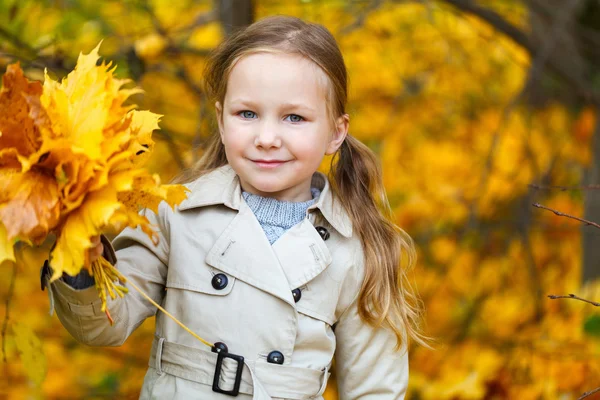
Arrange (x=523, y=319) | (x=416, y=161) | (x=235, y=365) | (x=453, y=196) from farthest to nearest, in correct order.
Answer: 1. (x=416, y=161)
2. (x=453, y=196)
3. (x=523, y=319)
4. (x=235, y=365)

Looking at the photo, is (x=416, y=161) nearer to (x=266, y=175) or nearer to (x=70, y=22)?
(x=70, y=22)

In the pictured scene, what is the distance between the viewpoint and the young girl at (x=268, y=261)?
6.37 feet

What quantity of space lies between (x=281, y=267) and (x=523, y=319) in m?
2.64

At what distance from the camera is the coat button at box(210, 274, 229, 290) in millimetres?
1943

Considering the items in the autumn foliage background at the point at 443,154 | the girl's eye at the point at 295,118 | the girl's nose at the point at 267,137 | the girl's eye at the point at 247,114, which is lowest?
the autumn foliage background at the point at 443,154

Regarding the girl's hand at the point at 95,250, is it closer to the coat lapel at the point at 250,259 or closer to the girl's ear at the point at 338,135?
the coat lapel at the point at 250,259

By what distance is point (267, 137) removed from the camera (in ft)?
6.32

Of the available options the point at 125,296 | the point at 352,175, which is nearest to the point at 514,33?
the point at 352,175

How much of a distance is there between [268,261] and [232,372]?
256 mm

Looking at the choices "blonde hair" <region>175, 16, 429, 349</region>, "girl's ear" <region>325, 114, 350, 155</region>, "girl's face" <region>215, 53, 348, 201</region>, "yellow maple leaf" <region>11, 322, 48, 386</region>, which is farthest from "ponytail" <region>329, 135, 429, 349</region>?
"yellow maple leaf" <region>11, 322, 48, 386</region>

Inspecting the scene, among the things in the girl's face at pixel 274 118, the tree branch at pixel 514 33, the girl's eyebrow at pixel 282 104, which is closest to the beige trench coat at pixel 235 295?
the girl's face at pixel 274 118

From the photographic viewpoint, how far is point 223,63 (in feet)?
6.85

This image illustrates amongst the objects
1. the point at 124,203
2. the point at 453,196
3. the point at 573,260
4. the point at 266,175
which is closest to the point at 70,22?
the point at 266,175

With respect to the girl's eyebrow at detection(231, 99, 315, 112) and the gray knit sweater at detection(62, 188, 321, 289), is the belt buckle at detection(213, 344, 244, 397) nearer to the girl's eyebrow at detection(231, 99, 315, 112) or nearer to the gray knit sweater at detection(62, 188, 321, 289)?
the gray knit sweater at detection(62, 188, 321, 289)
